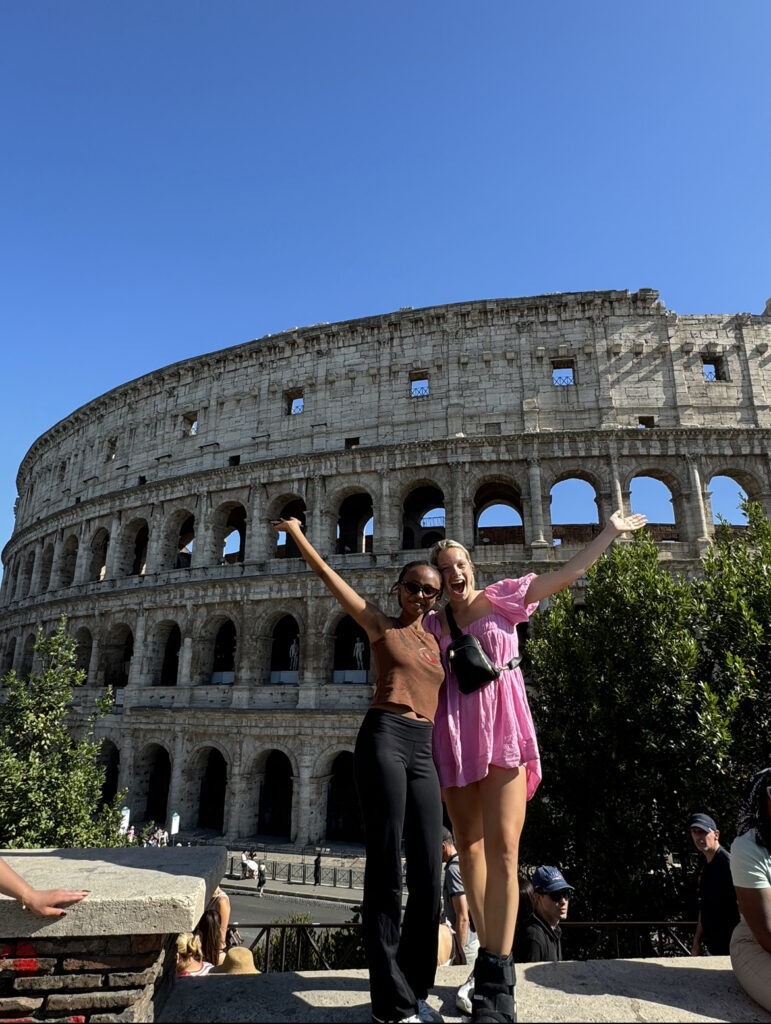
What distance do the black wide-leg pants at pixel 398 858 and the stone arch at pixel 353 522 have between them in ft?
73.5

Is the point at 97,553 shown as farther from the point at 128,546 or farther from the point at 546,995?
the point at 546,995

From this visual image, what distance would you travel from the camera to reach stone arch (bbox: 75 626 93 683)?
2633 centimetres

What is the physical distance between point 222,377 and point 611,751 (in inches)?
881

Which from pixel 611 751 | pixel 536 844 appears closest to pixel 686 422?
pixel 611 751

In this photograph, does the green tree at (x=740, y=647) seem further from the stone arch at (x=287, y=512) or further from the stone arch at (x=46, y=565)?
the stone arch at (x=46, y=565)

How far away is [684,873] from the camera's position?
951cm

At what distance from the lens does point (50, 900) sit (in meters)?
2.62

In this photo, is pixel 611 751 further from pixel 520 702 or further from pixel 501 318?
pixel 501 318

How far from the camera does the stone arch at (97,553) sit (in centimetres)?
2773

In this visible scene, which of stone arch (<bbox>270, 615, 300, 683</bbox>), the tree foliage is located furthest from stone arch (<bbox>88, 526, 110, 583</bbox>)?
the tree foliage

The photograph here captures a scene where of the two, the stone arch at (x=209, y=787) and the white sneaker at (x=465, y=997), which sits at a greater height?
the white sneaker at (x=465, y=997)

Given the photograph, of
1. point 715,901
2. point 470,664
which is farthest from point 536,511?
point 470,664

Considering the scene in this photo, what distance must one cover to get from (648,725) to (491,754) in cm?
848

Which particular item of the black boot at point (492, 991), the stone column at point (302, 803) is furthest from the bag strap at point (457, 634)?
the stone column at point (302, 803)
